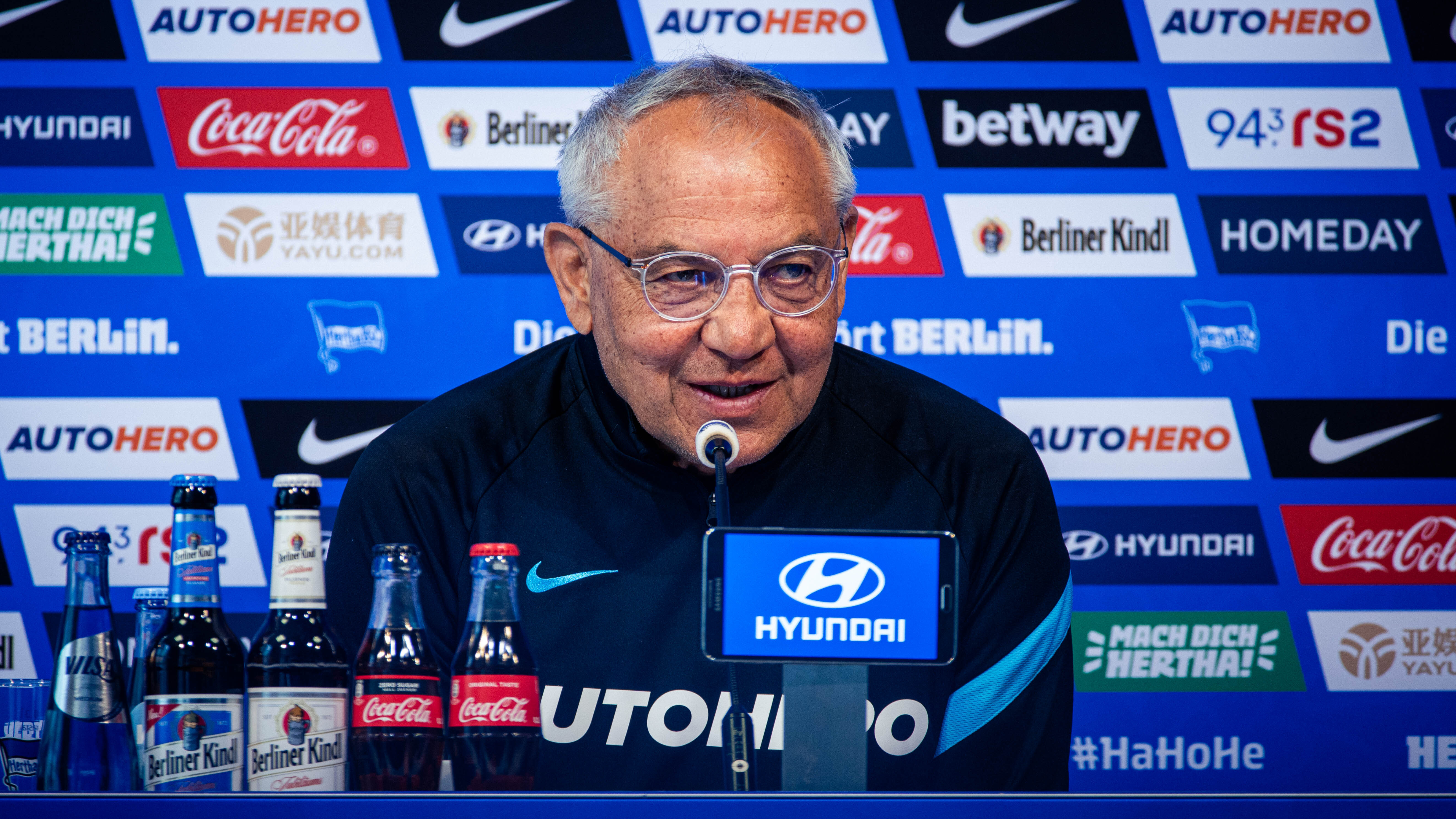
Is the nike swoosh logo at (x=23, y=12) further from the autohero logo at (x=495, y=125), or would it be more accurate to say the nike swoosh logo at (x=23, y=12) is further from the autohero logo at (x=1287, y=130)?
the autohero logo at (x=1287, y=130)

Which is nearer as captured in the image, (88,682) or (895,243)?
(88,682)

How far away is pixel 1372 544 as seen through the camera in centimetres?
258

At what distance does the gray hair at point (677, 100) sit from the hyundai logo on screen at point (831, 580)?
618 mm

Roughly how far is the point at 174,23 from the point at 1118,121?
2.10 m

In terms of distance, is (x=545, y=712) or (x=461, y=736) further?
(x=545, y=712)

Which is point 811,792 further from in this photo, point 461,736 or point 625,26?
point 625,26

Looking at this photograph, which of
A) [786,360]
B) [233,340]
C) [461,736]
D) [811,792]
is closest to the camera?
[811,792]

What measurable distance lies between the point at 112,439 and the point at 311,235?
23.8 inches

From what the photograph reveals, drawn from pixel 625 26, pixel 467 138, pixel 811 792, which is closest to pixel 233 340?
pixel 467 138

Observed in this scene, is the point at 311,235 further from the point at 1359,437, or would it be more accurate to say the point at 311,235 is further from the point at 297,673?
the point at 1359,437

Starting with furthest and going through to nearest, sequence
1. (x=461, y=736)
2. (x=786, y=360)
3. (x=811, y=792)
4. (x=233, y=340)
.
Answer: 1. (x=233, y=340)
2. (x=786, y=360)
3. (x=461, y=736)
4. (x=811, y=792)

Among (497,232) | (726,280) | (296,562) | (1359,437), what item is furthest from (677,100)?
(1359,437)

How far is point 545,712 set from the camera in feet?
3.91

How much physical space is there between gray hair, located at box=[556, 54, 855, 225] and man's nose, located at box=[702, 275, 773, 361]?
0.17 metres
